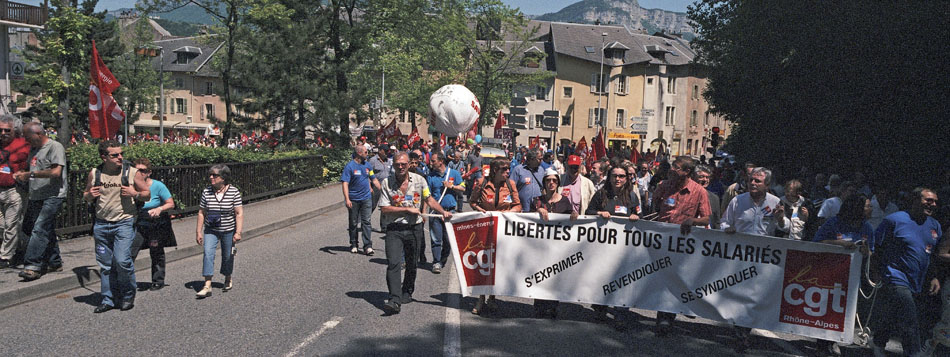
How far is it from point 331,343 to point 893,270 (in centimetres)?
488

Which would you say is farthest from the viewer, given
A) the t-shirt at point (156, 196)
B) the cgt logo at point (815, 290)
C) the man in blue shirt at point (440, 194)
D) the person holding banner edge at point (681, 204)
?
the man in blue shirt at point (440, 194)

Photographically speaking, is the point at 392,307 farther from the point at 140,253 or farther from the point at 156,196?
the point at 140,253

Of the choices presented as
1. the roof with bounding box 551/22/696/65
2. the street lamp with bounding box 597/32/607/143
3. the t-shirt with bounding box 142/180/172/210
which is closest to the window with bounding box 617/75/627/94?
the roof with bounding box 551/22/696/65

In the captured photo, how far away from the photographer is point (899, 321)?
646cm

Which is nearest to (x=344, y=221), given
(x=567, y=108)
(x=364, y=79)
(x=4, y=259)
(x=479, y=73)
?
(x=4, y=259)

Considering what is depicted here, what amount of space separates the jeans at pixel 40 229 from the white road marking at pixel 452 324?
4.58m

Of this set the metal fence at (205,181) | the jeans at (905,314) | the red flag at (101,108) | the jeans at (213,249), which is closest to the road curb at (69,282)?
the jeans at (213,249)

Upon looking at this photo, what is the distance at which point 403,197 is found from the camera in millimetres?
8078

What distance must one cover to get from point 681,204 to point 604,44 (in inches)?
2603

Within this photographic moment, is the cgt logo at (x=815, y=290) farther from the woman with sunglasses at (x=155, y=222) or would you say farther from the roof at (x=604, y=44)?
the roof at (x=604, y=44)

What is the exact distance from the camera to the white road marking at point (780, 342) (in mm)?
6962

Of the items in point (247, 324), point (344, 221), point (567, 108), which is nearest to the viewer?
point (247, 324)

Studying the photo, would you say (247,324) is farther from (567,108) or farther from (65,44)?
(567,108)

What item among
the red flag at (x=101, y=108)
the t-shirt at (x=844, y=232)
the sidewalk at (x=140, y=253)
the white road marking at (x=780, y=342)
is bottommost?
the sidewalk at (x=140, y=253)
